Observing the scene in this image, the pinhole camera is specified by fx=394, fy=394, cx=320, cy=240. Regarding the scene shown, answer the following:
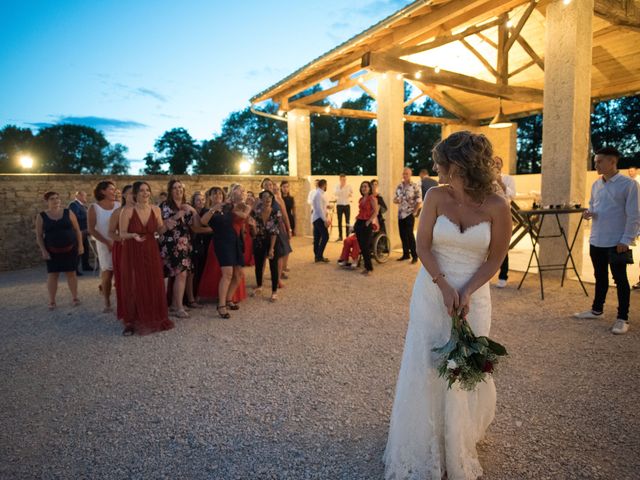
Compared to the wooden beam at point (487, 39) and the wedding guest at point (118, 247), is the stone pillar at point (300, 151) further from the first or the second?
the wedding guest at point (118, 247)

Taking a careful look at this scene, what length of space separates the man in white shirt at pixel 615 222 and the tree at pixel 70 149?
39191 millimetres

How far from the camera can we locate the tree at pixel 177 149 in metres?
38.2

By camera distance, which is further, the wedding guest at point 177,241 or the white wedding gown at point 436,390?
the wedding guest at point 177,241

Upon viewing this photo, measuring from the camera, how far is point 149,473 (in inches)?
84.9

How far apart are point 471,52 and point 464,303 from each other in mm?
10797

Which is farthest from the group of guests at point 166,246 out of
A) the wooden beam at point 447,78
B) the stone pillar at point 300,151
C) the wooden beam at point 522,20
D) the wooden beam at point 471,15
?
the stone pillar at point 300,151

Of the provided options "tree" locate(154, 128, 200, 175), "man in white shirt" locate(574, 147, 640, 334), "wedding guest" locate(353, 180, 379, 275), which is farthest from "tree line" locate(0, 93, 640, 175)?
"man in white shirt" locate(574, 147, 640, 334)

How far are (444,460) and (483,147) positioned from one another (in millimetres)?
1561

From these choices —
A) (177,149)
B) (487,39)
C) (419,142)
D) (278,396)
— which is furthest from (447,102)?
(177,149)

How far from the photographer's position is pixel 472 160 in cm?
176

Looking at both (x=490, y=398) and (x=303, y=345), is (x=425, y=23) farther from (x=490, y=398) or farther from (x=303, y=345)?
(x=490, y=398)

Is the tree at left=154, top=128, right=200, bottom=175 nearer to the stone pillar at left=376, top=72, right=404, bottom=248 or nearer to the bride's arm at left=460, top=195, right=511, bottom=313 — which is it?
the stone pillar at left=376, top=72, right=404, bottom=248

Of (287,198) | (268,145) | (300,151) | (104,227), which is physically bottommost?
(104,227)

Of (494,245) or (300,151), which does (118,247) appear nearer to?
(494,245)
